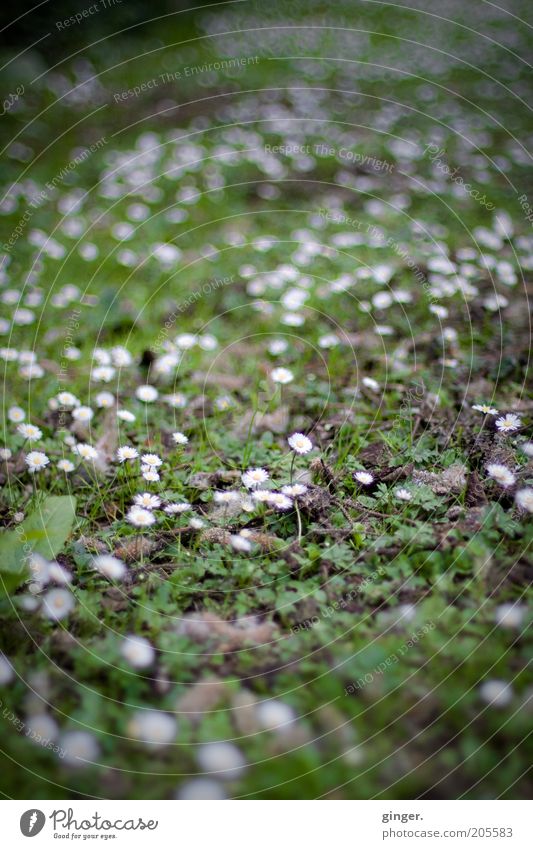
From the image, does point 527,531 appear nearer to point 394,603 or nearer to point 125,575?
point 394,603

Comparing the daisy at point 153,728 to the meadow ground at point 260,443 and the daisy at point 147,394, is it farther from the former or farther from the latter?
the daisy at point 147,394

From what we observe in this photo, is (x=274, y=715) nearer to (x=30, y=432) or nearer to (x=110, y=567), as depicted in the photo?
(x=110, y=567)

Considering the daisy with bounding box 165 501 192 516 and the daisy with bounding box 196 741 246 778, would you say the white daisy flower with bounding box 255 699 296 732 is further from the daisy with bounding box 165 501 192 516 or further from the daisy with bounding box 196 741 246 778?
the daisy with bounding box 165 501 192 516

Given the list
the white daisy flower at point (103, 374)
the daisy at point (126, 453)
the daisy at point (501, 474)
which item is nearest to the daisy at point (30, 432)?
the daisy at point (126, 453)

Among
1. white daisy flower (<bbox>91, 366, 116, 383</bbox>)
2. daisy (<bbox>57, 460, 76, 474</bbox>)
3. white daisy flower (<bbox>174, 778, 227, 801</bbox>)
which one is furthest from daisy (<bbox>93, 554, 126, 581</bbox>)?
white daisy flower (<bbox>91, 366, 116, 383</bbox>)

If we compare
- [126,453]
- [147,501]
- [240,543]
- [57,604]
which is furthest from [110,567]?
[126,453]

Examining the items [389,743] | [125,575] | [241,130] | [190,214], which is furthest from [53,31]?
[389,743]
